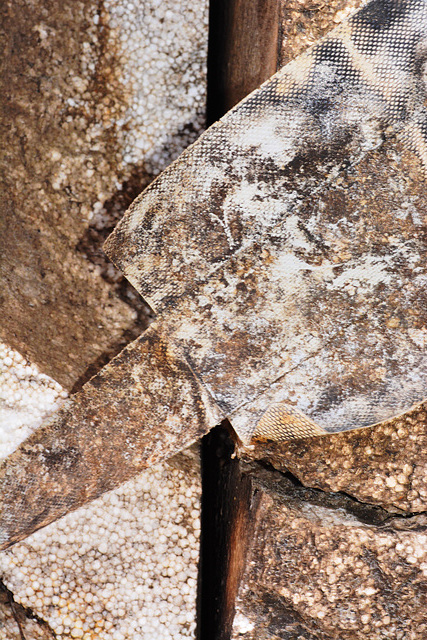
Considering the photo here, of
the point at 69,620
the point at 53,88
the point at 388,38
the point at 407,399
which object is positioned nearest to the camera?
the point at 388,38

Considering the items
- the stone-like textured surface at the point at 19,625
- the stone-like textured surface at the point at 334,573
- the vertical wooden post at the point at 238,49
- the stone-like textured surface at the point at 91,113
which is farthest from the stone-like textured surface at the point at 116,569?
the vertical wooden post at the point at 238,49

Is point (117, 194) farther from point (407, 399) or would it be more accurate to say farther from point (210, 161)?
point (407, 399)

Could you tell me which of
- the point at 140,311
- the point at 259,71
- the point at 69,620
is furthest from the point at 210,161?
the point at 69,620

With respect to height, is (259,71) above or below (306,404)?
above

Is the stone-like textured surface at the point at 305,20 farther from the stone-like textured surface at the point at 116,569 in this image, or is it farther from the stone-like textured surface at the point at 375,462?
the stone-like textured surface at the point at 116,569

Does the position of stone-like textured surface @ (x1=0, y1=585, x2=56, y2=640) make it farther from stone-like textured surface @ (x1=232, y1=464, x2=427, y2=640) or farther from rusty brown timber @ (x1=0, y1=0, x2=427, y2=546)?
stone-like textured surface @ (x1=232, y1=464, x2=427, y2=640)

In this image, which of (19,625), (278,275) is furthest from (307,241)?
(19,625)

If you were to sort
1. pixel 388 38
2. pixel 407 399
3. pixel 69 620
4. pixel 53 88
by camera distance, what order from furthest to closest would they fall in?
pixel 69 620, pixel 53 88, pixel 407 399, pixel 388 38
